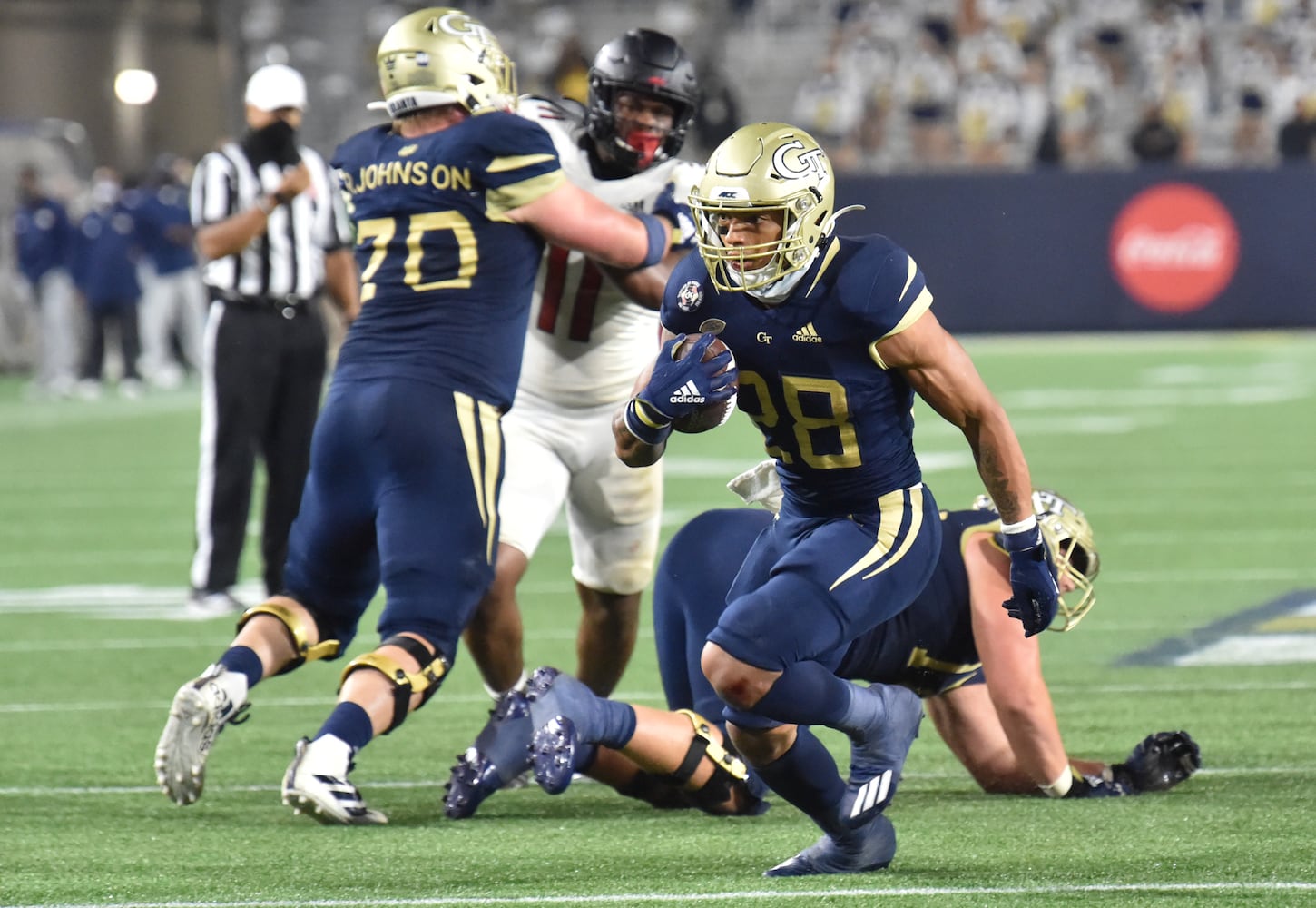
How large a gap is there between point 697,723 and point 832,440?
743 mm

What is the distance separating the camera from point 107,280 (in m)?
18.5

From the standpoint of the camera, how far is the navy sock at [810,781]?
4008 mm

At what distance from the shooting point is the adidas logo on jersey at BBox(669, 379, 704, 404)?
153 inches

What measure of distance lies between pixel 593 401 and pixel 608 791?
1.02 metres

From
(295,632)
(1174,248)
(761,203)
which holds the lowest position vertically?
(1174,248)

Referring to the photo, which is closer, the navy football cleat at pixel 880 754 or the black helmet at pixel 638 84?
the navy football cleat at pixel 880 754

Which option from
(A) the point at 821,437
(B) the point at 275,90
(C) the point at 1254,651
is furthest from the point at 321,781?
(B) the point at 275,90

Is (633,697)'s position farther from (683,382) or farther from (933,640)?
(683,382)

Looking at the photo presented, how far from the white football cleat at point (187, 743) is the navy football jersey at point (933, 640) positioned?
1291 mm

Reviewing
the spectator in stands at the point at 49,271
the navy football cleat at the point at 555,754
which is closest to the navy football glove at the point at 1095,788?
the navy football cleat at the point at 555,754

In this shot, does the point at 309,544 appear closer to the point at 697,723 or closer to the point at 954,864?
the point at 697,723

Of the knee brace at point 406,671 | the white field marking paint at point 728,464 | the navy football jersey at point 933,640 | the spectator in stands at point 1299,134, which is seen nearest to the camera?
the knee brace at point 406,671

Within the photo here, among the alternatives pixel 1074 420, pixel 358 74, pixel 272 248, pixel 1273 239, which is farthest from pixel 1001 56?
pixel 272 248

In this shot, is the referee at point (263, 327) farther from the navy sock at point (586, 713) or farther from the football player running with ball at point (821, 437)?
the football player running with ball at point (821, 437)
